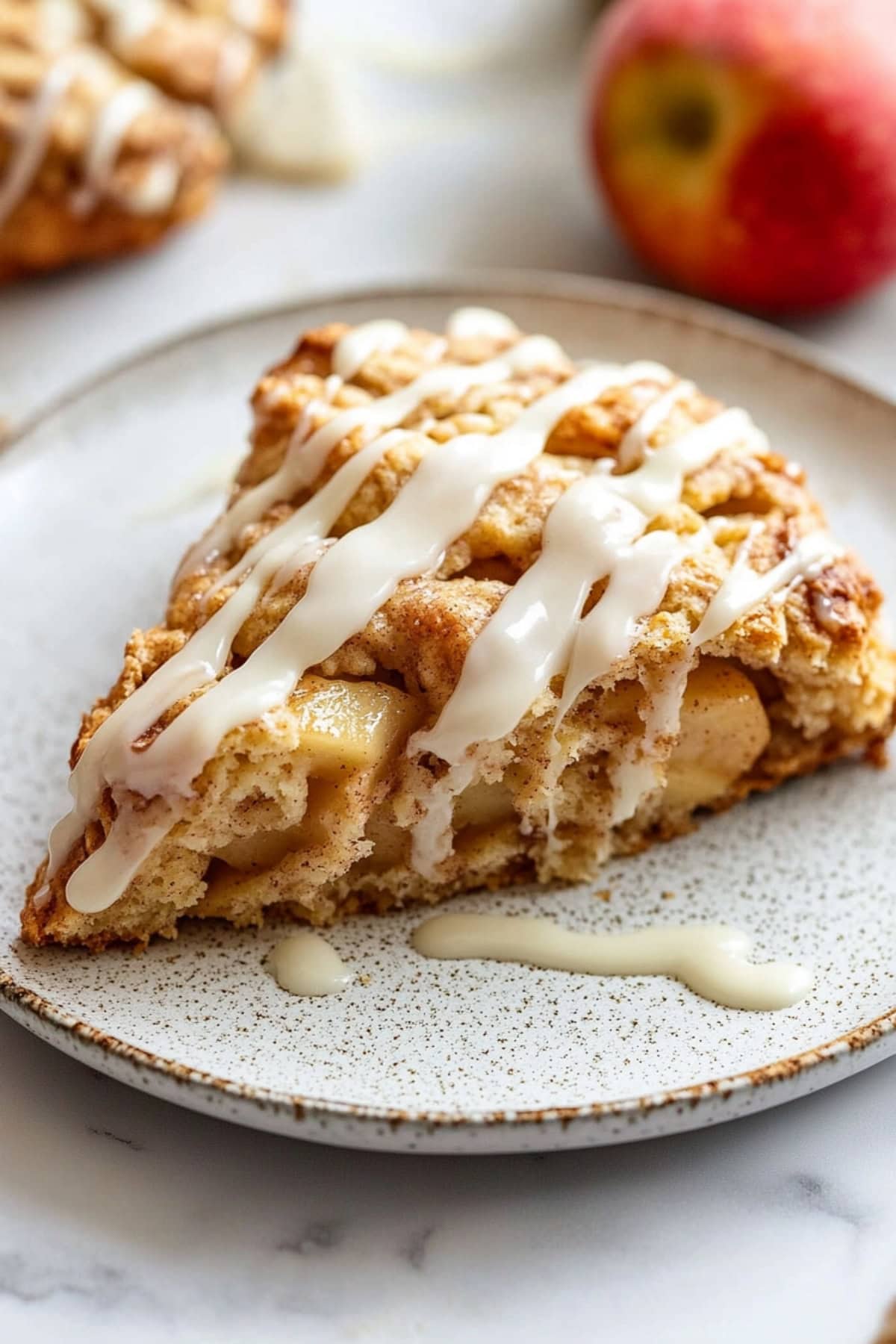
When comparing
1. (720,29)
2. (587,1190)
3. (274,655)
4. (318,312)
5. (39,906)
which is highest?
(720,29)

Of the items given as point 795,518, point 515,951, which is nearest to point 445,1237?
point 515,951

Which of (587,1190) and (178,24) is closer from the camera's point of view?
(587,1190)

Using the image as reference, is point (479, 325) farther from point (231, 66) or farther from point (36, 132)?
point (231, 66)

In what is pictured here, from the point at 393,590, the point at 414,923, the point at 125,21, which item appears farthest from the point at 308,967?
the point at 125,21

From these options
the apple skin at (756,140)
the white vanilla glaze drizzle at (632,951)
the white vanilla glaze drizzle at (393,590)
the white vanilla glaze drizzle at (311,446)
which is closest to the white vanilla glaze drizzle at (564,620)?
the white vanilla glaze drizzle at (393,590)

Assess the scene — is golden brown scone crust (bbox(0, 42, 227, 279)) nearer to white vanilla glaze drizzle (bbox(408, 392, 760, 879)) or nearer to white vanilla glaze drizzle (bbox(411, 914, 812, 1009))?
white vanilla glaze drizzle (bbox(408, 392, 760, 879))

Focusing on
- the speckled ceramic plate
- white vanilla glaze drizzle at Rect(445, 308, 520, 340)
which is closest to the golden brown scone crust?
the speckled ceramic plate

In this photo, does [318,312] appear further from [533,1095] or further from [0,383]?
[533,1095]
